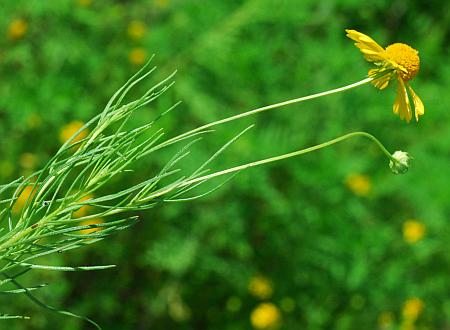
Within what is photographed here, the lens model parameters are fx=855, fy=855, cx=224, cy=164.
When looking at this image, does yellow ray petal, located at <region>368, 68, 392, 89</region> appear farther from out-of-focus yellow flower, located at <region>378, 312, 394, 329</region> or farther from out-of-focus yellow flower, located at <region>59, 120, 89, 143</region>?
out-of-focus yellow flower, located at <region>378, 312, 394, 329</region>

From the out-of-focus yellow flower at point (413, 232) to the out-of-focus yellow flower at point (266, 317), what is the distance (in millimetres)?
483

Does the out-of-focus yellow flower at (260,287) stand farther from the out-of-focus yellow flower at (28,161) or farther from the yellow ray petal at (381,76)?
the yellow ray petal at (381,76)

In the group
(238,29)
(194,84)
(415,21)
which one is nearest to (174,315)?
(194,84)

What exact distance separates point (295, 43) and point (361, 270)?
0.76 m

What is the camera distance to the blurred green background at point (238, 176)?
7.81 ft

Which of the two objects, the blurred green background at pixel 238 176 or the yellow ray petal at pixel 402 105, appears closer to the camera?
the yellow ray petal at pixel 402 105

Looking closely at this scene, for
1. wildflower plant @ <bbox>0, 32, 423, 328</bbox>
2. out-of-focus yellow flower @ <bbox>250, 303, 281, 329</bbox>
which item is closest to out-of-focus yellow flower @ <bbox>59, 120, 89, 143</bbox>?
out-of-focus yellow flower @ <bbox>250, 303, 281, 329</bbox>

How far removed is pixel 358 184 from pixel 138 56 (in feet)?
2.48

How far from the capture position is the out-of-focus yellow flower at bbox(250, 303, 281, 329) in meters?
2.67

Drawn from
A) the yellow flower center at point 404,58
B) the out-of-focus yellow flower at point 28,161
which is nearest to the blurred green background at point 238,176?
the out-of-focus yellow flower at point 28,161

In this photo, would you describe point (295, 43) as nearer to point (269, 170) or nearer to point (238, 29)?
point (238, 29)

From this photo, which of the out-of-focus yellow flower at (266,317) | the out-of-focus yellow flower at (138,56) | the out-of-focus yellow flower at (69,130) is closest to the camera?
the out-of-focus yellow flower at (69,130)

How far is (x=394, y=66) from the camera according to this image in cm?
84

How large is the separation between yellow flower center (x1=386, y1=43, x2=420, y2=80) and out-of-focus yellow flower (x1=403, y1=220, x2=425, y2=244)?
193 cm
